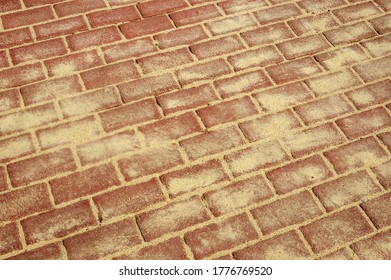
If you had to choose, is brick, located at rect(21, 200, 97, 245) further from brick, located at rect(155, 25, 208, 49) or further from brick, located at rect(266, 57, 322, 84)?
brick, located at rect(266, 57, 322, 84)

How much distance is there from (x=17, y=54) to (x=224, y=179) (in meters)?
1.04

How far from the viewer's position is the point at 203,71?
1531 mm

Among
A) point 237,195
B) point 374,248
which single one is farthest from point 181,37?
point 374,248

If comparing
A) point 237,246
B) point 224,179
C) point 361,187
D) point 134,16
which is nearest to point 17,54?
point 134,16

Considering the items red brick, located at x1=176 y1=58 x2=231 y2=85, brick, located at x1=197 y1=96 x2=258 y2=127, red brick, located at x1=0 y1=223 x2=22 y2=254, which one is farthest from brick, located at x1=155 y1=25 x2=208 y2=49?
red brick, located at x1=0 y1=223 x2=22 y2=254

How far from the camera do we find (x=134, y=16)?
5.61ft

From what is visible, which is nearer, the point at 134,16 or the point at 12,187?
the point at 12,187

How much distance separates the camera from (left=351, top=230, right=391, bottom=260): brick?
1.15 m

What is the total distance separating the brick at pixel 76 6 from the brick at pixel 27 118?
0.56 meters

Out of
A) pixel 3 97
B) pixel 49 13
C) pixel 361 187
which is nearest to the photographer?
pixel 361 187

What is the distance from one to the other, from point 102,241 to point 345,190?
83cm

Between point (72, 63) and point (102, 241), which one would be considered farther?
point (72, 63)

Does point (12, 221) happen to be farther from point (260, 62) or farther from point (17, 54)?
point (260, 62)

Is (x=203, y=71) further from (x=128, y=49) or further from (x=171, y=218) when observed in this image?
(x=171, y=218)
